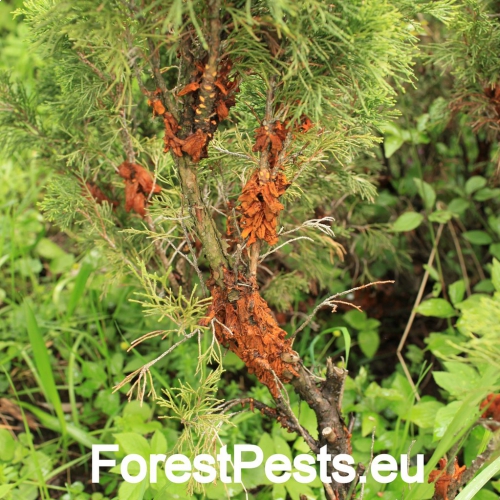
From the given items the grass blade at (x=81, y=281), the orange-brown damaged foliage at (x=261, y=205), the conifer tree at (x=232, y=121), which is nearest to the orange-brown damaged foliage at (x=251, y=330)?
the conifer tree at (x=232, y=121)

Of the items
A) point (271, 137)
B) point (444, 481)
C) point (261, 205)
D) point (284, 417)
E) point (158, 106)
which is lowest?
point (444, 481)

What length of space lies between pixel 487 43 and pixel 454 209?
2.26 feet

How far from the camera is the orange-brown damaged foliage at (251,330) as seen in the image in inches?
42.8

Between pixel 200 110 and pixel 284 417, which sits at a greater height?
pixel 200 110

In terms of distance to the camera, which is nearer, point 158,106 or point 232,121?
point 158,106

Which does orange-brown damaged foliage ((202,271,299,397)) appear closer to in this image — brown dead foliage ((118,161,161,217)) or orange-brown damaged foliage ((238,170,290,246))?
orange-brown damaged foliage ((238,170,290,246))

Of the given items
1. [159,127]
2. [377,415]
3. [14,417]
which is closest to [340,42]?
[159,127]

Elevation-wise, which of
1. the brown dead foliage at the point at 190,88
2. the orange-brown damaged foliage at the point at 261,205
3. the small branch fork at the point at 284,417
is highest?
the brown dead foliage at the point at 190,88

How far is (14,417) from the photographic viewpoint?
5.90ft

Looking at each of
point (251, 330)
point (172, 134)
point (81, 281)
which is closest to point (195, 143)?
point (172, 134)

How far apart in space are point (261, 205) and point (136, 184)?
45 centimetres

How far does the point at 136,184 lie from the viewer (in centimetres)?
132

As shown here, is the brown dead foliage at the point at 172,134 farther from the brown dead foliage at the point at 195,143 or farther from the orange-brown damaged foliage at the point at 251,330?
the orange-brown damaged foliage at the point at 251,330

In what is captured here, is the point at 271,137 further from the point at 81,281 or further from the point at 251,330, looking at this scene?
the point at 81,281
